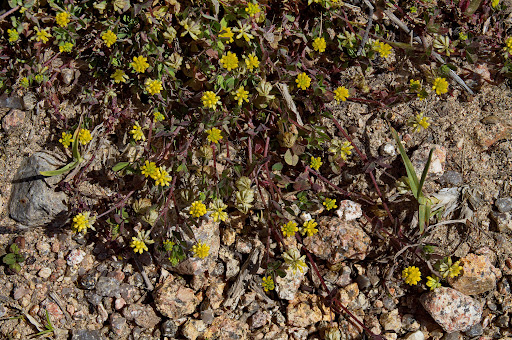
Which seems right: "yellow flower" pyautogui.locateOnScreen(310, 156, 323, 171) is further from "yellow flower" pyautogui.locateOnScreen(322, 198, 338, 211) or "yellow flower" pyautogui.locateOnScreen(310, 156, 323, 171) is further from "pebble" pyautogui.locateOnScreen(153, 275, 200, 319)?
"pebble" pyautogui.locateOnScreen(153, 275, 200, 319)

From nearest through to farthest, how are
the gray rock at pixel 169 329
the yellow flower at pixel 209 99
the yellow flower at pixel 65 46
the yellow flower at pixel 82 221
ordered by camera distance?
the yellow flower at pixel 82 221 → the yellow flower at pixel 209 99 → the gray rock at pixel 169 329 → the yellow flower at pixel 65 46

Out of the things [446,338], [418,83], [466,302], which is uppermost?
[418,83]

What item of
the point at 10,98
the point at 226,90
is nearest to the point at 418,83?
the point at 226,90

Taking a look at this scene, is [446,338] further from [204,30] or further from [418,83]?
[204,30]

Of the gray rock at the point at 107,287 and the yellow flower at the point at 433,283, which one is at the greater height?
the yellow flower at the point at 433,283

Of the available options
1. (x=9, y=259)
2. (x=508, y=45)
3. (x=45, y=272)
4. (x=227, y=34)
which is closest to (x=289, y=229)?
(x=227, y=34)

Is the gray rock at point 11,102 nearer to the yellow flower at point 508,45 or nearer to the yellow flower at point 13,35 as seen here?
the yellow flower at point 13,35

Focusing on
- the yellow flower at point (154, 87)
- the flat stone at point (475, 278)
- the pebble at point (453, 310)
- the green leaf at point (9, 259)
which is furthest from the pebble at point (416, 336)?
the green leaf at point (9, 259)

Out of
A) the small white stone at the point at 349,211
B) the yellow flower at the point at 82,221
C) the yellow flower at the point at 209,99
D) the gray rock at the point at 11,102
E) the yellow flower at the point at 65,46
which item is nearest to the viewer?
the yellow flower at the point at 82,221
